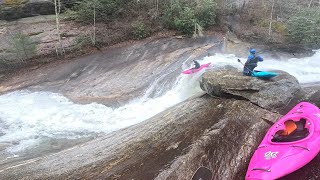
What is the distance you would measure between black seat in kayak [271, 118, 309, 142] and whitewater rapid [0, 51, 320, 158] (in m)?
4.36

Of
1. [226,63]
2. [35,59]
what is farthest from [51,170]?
[35,59]

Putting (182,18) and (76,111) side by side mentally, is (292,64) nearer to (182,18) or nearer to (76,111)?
(182,18)

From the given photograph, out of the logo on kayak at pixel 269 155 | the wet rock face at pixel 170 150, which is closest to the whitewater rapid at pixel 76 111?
the wet rock face at pixel 170 150

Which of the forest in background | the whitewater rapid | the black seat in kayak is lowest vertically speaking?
the whitewater rapid

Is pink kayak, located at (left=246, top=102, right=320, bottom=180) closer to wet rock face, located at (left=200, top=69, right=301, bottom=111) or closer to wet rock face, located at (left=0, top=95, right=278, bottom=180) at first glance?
wet rock face, located at (left=0, top=95, right=278, bottom=180)

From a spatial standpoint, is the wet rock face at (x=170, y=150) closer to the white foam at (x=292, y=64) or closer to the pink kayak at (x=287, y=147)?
the pink kayak at (x=287, y=147)

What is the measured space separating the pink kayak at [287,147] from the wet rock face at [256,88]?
4.85 feet

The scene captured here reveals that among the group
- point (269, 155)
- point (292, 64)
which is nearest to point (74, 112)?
point (269, 155)

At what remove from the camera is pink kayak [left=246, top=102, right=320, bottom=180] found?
6.84 meters

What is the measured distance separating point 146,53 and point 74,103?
549 cm

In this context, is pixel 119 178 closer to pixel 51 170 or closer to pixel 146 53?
pixel 51 170

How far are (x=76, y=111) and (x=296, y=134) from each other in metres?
8.24

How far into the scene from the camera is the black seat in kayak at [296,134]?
790 centimetres

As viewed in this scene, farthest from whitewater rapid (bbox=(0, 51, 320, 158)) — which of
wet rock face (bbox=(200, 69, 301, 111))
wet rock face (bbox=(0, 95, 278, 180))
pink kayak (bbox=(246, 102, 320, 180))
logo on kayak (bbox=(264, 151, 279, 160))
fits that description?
logo on kayak (bbox=(264, 151, 279, 160))
